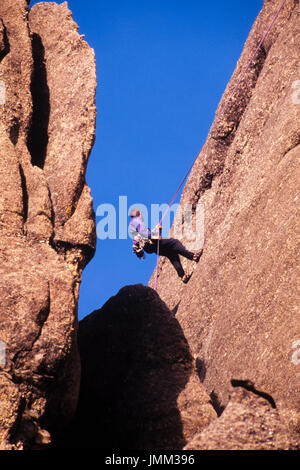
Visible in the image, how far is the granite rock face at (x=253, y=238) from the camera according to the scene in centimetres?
1241

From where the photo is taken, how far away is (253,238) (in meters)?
15.7

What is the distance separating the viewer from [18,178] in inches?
514

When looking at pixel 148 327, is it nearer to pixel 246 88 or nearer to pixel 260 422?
pixel 260 422

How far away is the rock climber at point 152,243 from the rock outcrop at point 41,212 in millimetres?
4702

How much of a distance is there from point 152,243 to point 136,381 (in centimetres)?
675

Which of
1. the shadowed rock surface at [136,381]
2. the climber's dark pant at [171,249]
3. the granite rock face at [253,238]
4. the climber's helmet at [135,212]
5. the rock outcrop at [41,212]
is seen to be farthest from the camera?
the climber's dark pant at [171,249]

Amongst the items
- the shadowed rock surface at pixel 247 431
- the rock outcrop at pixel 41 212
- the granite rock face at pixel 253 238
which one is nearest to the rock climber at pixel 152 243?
the granite rock face at pixel 253 238

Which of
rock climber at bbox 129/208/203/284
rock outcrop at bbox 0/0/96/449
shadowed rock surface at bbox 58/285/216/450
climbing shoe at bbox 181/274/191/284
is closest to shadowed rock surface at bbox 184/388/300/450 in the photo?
shadowed rock surface at bbox 58/285/216/450

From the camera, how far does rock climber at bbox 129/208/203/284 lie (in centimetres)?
1908

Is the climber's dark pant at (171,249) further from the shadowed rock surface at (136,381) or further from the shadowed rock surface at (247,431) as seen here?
the shadowed rock surface at (247,431)

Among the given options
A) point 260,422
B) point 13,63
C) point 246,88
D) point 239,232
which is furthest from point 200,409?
point 246,88

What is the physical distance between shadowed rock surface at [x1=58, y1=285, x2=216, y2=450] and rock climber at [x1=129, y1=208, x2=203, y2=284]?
4.28m

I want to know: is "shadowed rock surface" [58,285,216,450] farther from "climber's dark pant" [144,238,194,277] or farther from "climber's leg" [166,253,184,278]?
"climber's leg" [166,253,184,278]

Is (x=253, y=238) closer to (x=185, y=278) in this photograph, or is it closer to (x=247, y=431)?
(x=185, y=278)
